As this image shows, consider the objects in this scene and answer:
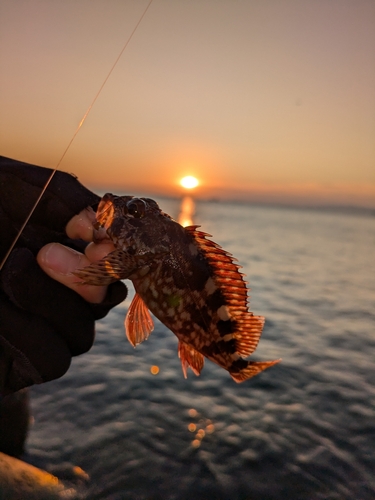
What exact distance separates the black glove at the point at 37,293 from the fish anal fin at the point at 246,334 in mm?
1550

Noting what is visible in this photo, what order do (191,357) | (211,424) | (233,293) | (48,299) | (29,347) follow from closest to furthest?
(233,293), (191,357), (48,299), (29,347), (211,424)

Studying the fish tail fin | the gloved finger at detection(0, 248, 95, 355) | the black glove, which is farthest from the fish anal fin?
the gloved finger at detection(0, 248, 95, 355)

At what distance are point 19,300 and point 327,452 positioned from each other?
6.43 m

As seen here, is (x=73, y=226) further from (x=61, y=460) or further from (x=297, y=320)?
(x=297, y=320)

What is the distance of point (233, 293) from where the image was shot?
4.33 metres

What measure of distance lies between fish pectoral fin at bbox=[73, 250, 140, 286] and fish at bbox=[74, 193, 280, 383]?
11mm

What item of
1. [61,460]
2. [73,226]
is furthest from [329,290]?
[73,226]

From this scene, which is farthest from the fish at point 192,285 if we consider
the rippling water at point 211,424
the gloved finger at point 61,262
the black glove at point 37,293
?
the rippling water at point 211,424

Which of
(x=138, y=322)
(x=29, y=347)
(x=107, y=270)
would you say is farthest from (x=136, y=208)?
(x=29, y=347)

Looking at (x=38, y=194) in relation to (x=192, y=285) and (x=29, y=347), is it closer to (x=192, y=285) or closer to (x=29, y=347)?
(x=29, y=347)

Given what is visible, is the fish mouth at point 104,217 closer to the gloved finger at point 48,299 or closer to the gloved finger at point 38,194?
the gloved finger at point 38,194

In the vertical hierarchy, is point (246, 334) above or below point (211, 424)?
above

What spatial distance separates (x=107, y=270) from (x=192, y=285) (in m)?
0.97

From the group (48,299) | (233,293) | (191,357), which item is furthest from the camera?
(48,299)
